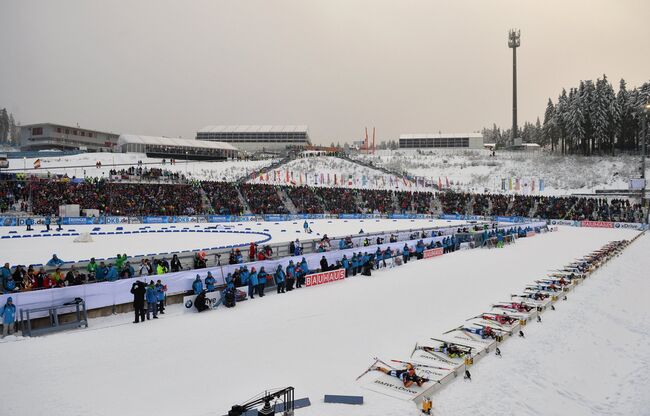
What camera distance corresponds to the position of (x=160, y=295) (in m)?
14.6

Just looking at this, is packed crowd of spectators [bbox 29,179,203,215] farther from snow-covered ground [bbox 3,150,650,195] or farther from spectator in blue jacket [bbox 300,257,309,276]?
spectator in blue jacket [bbox 300,257,309,276]

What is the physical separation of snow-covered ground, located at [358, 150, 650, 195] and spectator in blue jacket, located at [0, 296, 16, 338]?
224ft

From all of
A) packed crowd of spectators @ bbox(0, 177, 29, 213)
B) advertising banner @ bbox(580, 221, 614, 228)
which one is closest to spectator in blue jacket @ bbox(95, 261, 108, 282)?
packed crowd of spectators @ bbox(0, 177, 29, 213)

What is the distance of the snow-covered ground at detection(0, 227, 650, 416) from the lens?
8.84m

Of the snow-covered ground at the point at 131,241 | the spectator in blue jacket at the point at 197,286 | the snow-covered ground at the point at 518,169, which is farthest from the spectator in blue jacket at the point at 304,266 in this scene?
the snow-covered ground at the point at 518,169

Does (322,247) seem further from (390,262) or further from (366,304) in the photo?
(366,304)

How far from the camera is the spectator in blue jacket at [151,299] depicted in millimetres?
14227

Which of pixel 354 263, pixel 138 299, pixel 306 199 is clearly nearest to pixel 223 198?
pixel 306 199

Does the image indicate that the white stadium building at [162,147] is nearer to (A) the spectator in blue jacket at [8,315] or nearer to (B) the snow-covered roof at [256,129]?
(B) the snow-covered roof at [256,129]

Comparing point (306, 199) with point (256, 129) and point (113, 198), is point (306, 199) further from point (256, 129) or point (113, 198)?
point (256, 129)

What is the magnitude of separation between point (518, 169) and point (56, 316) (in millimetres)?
80172

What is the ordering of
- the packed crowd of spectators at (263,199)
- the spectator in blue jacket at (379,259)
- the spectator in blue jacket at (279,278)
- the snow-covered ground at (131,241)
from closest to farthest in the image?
the spectator in blue jacket at (279,278)
the spectator in blue jacket at (379,259)
the snow-covered ground at (131,241)
the packed crowd of spectators at (263,199)

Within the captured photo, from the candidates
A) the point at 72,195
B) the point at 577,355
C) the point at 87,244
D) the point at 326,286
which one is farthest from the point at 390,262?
the point at 72,195

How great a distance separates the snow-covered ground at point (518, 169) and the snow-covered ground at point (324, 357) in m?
58.5
